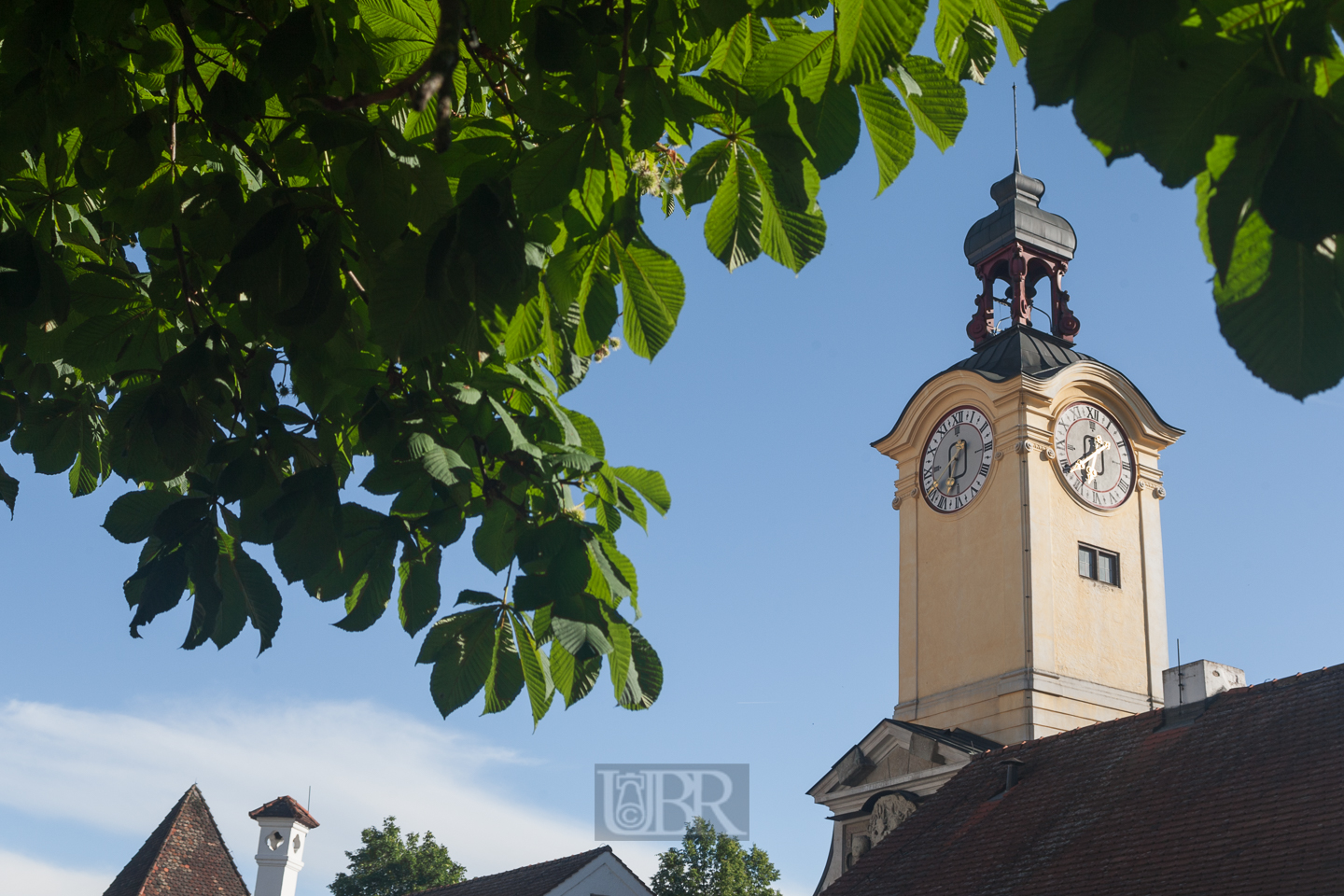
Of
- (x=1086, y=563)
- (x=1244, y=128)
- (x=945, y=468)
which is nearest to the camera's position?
(x=1244, y=128)

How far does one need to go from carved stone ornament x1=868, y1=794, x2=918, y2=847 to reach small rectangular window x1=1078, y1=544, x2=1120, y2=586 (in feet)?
26.2

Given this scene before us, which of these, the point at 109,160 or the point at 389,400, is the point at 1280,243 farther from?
the point at 109,160

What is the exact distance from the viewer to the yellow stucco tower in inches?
1153

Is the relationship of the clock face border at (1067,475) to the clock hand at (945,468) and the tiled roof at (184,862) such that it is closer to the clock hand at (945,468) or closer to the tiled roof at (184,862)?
the clock hand at (945,468)

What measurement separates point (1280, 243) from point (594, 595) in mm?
1943

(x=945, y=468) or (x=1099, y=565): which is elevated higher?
(x=945, y=468)

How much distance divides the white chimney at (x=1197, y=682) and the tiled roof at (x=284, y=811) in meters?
21.6

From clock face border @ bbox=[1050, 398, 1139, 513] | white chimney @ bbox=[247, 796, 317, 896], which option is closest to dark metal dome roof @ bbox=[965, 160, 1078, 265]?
clock face border @ bbox=[1050, 398, 1139, 513]

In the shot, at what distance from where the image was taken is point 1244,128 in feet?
5.39

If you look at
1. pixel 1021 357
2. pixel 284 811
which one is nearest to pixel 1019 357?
pixel 1021 357

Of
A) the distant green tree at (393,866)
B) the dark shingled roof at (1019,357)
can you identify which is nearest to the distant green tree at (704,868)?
the distant green tree at (393,866)

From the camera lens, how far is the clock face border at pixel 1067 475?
30.7 meters

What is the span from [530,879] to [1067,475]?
14.3 metres

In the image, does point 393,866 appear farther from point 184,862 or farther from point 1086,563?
point 1086,563
